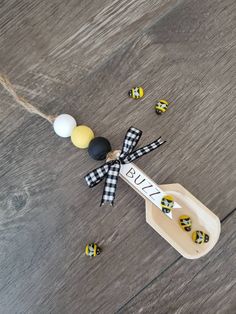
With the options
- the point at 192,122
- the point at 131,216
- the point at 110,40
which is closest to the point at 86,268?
the point at 131,216

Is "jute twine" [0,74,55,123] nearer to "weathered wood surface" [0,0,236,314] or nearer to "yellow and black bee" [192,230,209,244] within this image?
"weathered wood surface" [0,0,236,314]

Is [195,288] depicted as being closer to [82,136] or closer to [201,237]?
[201,237]

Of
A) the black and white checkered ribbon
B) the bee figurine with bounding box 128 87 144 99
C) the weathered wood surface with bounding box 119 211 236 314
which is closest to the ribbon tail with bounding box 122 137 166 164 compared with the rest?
the black and white checkered ribbon

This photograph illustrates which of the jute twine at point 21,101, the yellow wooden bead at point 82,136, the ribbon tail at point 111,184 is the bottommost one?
the ribbon tail at point 111,184

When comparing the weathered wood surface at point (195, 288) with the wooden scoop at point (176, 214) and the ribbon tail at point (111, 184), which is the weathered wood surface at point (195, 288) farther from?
the ribbon tail at point (111, 184)

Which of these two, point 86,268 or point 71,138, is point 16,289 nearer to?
point 86,268

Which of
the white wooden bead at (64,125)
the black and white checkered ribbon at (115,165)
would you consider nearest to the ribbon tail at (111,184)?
the black and white checkered ribbon at (115,165)
